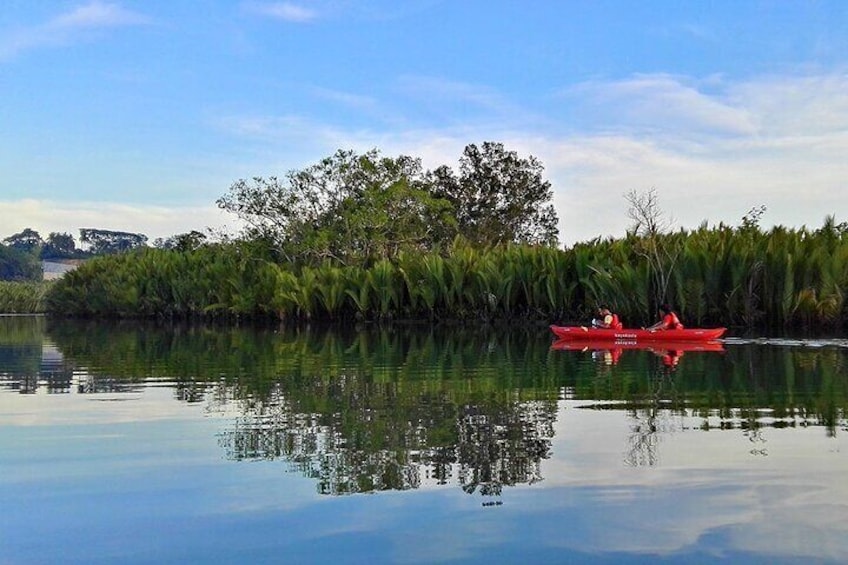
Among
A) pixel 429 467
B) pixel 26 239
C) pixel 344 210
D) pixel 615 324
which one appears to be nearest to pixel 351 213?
pixel 344 210

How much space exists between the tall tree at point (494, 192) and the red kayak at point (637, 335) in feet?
89.1

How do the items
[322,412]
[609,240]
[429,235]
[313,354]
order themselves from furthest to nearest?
[429,235] → [609,240] → [313,354] → [322,412]

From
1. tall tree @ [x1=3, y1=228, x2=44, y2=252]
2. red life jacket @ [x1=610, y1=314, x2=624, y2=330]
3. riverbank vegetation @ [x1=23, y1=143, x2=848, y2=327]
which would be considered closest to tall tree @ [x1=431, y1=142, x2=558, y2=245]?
riverbank vegetation @ [x1=23, y1=143, x2=848, y2=327]

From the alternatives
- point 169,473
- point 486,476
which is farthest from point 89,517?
point 486,476

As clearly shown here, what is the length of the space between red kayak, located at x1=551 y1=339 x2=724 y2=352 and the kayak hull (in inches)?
2.1

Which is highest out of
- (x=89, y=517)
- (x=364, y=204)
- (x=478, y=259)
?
(x=364, y=204)

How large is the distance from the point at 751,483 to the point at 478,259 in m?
25.9

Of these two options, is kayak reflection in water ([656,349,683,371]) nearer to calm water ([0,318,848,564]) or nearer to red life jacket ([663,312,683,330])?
calm water ([0,318,848,564])

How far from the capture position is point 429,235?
141 ft

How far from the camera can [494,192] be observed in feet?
161

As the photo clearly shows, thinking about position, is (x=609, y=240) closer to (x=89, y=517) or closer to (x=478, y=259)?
Result: (x=478, y=259)

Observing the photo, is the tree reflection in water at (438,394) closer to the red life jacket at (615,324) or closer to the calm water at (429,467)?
the calm water at (429,467)

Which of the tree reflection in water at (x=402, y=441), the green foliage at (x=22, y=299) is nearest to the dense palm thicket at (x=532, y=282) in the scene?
the green foliage at (x=22, y=299)

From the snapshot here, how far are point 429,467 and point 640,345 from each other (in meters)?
14.8
